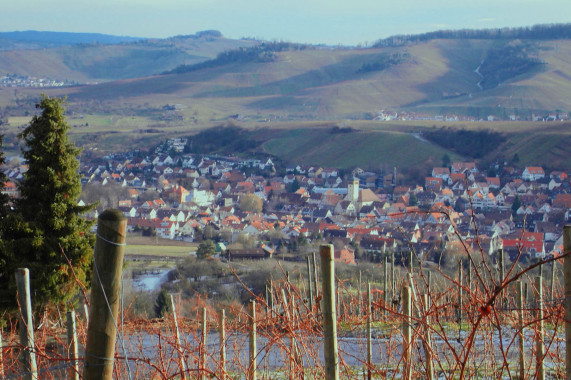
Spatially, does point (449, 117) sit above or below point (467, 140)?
above

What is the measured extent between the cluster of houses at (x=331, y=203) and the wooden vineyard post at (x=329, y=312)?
25.7 m

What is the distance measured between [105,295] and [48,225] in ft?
27.9

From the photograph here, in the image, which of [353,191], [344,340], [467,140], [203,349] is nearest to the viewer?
[203,349]

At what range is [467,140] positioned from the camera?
7462cm

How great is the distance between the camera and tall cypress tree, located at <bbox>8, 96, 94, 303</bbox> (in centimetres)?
1002

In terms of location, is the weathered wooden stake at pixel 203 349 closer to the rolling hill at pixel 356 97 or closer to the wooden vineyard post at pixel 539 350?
the wooden vineyard post at pixel 539 350

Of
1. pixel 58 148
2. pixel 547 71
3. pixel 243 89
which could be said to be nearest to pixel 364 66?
pixel 243 89

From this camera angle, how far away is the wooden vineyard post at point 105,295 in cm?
229

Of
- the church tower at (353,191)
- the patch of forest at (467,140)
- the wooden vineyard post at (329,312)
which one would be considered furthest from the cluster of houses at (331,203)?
the wooden vineyard post at (329,312)

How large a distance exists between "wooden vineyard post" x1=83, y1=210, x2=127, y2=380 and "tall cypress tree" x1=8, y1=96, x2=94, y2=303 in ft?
25.8

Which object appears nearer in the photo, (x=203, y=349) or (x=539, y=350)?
(x=203, y=349)

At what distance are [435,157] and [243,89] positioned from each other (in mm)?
73861

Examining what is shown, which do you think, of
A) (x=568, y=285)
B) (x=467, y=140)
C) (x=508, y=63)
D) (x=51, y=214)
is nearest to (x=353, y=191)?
(x=467, y=140)

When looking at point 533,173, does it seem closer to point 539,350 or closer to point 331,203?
point 331,203
